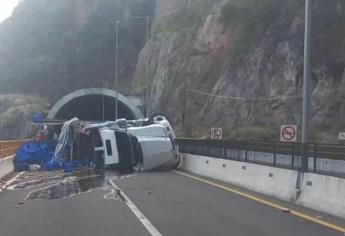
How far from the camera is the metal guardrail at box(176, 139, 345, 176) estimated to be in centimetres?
1817

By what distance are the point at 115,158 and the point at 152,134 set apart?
223cm

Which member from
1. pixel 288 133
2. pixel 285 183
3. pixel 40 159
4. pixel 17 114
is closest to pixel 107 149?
pixel 40 159

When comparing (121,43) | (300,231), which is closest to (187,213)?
(300,231)

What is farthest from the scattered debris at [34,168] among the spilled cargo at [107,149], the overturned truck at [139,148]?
the overturned truck at [139,148]

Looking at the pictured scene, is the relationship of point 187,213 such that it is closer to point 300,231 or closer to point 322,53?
point 300,231

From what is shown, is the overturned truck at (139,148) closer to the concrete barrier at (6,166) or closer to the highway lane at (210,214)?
the concrete barrier at (6,166)

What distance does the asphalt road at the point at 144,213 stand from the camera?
11844 millimetres

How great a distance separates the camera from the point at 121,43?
391 feet

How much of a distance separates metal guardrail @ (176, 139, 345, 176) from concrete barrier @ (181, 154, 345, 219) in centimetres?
57

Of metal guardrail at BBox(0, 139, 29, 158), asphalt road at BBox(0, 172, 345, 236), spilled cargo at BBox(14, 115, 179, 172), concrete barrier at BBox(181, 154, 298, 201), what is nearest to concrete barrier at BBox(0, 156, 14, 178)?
metal guardrail at BBox(0, 139, 29, 158)

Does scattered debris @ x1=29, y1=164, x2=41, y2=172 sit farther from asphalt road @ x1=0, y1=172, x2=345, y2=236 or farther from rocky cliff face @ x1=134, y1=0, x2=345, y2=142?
rocky cliff face @ x1=134, y1=0, x2=345, y2=142

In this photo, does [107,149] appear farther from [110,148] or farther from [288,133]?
[288,133]

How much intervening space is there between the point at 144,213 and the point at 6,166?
627 inches

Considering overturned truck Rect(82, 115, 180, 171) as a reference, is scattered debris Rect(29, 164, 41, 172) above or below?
below
